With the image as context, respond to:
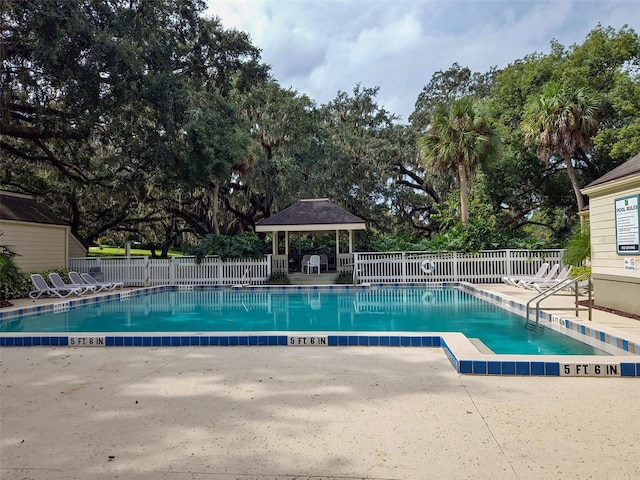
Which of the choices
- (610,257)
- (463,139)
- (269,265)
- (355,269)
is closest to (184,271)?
(269,265)

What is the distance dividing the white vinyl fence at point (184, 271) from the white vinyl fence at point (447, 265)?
3.79m

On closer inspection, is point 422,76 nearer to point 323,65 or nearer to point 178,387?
point 323,65

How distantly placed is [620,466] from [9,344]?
6.82m

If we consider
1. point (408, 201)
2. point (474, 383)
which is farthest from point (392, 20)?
point (408, 201)

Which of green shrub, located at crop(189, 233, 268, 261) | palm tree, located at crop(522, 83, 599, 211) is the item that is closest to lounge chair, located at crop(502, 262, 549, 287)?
palm tree, located at crop(522, 83, 599, 211)

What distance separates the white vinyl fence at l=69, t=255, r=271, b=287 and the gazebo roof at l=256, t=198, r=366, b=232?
128 cm

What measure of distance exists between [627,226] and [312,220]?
10123 millimetres

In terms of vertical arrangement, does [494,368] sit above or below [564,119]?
below

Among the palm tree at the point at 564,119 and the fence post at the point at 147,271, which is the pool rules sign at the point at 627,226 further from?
the fence post at the point at 147,271

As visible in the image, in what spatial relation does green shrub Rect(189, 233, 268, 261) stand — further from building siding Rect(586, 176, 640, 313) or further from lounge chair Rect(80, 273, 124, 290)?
building siding Rect(586, 176, 640, 313)

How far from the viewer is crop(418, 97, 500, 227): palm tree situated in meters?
15.0

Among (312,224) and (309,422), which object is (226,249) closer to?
(312,224)

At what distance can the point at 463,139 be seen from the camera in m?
15.0

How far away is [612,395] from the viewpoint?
3.47 meters
